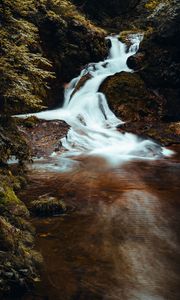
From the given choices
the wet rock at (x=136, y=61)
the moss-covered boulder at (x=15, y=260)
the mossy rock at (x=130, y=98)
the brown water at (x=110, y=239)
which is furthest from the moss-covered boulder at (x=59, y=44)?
the moss-covered boulder at (x=15, y=260)

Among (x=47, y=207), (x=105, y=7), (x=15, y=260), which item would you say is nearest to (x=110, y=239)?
(x=47, y=207)

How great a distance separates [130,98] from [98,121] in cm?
221

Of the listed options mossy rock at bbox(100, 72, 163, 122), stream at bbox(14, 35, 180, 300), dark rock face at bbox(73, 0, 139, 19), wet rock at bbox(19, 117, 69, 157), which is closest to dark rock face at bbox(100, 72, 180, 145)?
mossy rock at bbox(100, 72, 163, 122)

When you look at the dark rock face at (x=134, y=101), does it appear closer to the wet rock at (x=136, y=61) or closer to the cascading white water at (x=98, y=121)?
the cascading white water at (x=98, y=121)

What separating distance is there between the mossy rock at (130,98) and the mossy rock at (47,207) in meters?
9.54

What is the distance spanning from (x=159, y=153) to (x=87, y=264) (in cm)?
748

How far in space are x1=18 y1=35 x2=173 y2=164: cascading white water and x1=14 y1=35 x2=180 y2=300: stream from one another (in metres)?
0.06

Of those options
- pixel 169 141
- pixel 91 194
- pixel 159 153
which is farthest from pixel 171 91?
pixel 91 194

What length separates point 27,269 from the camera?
3.86 metres

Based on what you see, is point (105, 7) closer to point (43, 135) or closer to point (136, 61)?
point (136, 61)

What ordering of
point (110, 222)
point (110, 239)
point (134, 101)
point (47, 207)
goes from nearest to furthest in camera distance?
point (110, 239), point (110, 222), point (47, 207), point (134, 101)

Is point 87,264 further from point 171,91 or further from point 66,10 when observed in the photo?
point 66,10

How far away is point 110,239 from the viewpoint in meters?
5.16

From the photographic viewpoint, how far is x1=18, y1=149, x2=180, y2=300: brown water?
13.0ft
